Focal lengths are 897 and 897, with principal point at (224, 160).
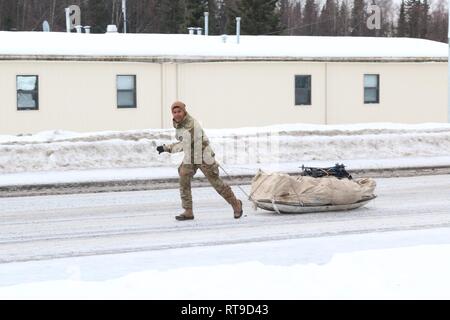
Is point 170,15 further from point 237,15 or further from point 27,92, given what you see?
point 27,92

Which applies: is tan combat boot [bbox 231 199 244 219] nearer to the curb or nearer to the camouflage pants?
the camouflage pants

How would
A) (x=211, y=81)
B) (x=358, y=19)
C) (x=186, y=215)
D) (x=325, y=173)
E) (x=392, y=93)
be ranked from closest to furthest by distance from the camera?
(x=186, y=215)
(x=325, y=173)
(x=211, y=81)
(x=392, y=93)
(x=358, y=19)

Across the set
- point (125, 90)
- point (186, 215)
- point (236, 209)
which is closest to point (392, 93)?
point (125, 90)

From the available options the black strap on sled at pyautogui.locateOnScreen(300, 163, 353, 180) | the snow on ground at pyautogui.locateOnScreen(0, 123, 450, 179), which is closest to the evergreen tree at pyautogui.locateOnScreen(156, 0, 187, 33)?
the snow on ground at pyautogui.locateOnScreen(0, 123, 450, 179)

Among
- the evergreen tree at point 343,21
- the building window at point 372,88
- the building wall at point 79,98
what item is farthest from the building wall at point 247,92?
the evergreen tree at point 343,21

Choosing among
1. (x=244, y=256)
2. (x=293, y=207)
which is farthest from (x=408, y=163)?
(x=244, y=256)

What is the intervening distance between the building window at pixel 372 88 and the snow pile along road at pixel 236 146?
4.34m

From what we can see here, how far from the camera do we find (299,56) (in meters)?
29.6

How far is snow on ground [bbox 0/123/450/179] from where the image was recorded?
2059 centimetres

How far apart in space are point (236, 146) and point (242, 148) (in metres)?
0.18

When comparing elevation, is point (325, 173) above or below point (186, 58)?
below

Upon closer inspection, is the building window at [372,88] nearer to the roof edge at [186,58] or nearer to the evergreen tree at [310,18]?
the roof edge at [186,58]

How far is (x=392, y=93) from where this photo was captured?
104 ft

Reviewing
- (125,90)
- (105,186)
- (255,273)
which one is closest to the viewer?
(255,273)
